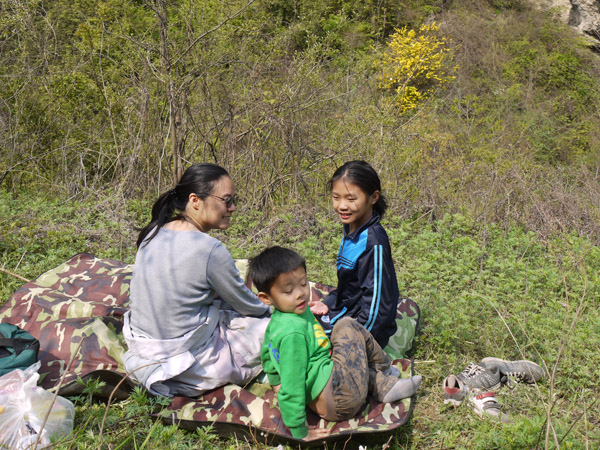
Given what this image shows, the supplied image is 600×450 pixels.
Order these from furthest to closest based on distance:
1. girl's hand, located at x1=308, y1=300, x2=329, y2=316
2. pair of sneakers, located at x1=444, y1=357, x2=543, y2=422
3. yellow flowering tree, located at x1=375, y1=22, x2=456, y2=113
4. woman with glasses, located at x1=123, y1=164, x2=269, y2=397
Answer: yellow flowering tree, located at x1=375, y1=22, x2=456, y2=113, girl's hand, located at x1=308, y1=300, x2=329, y2=316, pair of sneakers, located at x1=444, y1=357, x2=543, y2=422, woman with glasses, located at x1=123, y1=164, x2=269, y2=397

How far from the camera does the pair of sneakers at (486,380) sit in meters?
2.82

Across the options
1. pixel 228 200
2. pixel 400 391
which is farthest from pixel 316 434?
pixel 228 200

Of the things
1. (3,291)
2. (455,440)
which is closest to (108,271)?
(3,291)

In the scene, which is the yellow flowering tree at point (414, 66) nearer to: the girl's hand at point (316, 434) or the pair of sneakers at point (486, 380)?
the pair of sneakers at point (486, 380)

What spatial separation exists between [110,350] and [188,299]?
0.71 m

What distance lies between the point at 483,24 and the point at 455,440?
503 inches

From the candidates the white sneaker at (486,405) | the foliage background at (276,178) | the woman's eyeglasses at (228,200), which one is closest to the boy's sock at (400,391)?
the foliage background at (276,178)

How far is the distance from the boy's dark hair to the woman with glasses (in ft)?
0.83

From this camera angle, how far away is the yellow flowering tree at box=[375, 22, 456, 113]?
36.4 feet

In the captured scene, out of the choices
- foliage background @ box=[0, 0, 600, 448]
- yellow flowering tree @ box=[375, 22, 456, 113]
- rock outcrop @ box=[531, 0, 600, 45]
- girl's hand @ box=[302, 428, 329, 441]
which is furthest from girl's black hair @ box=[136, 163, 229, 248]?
rock outcrop @ box=[531, 0, 600, 45]

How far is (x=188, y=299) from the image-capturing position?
2.69m

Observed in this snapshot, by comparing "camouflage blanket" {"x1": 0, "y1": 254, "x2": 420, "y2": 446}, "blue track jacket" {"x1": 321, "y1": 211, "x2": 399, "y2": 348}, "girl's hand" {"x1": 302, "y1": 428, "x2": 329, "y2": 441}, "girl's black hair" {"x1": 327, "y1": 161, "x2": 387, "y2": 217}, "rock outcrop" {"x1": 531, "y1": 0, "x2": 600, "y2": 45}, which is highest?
"rock outcrop" {"x1": 531, "y1": 0, "x2": 600, "y2": 45}

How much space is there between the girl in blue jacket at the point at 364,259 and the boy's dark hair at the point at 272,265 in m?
0.56

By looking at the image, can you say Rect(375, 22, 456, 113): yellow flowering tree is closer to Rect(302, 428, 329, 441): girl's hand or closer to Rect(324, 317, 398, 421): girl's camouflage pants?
Rect(324, 317, 398, 421): girl's camouflage pants
